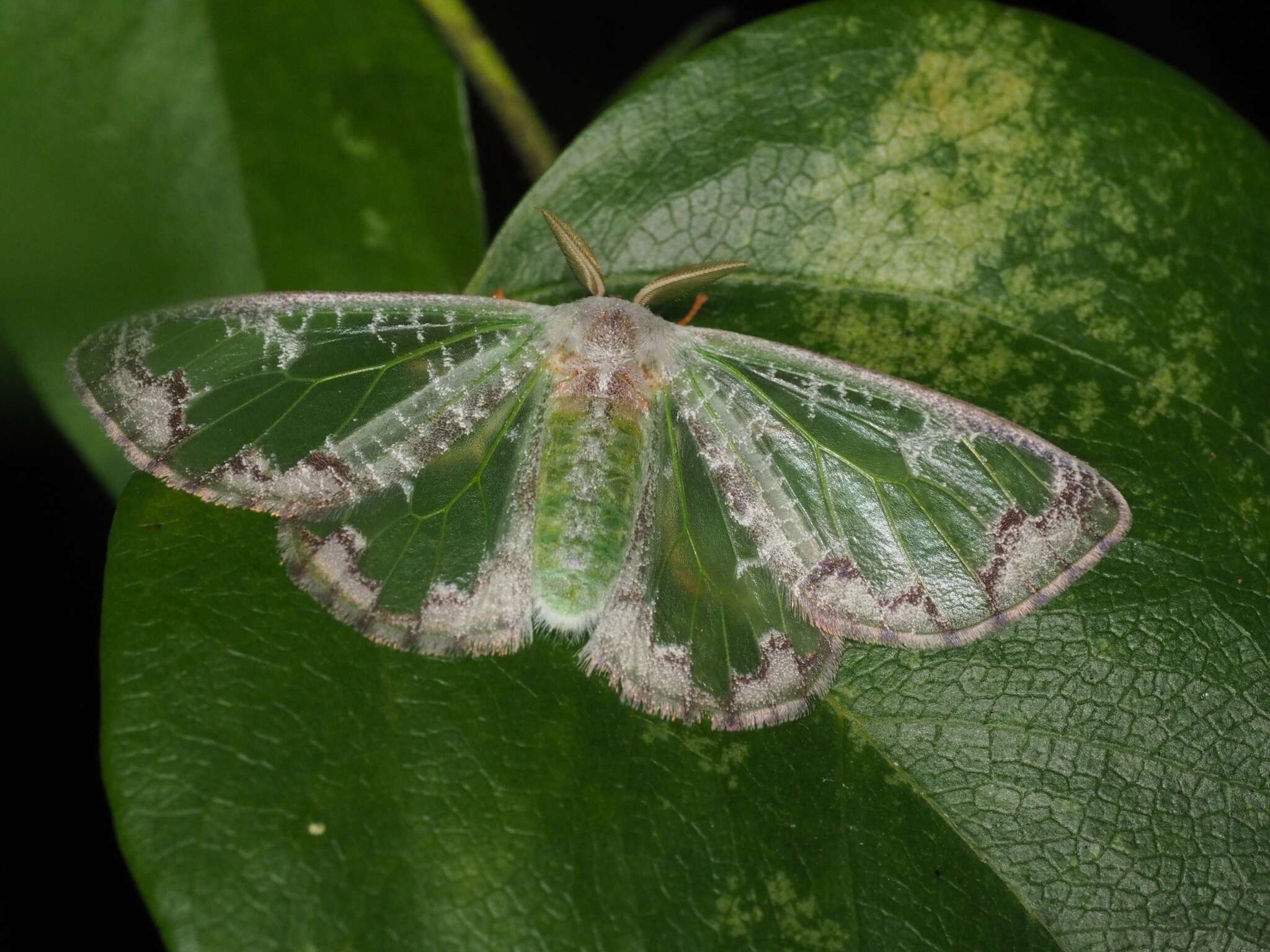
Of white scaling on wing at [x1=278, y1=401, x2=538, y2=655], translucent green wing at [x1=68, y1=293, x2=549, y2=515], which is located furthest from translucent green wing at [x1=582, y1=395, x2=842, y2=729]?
translucent green wing at [x1=68, y1=293, x2=549, y2=515]

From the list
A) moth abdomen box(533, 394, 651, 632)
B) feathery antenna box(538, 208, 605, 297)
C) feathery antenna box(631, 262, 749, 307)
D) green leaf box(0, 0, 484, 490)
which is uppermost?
green leaf box(0, 0, 484, 490)

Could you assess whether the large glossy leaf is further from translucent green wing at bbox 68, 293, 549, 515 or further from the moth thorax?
the moth thorax

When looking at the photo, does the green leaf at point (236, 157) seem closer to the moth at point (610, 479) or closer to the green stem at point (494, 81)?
the green stem at point (494, 81)

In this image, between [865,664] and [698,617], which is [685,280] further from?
[865,664]

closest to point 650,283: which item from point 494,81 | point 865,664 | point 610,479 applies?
point 610,479

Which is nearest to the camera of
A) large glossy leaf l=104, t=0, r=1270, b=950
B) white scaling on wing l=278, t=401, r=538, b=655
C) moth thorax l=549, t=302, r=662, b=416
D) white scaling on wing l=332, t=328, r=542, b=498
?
large glossy leaf l=104, t=0, r=1270, b=950

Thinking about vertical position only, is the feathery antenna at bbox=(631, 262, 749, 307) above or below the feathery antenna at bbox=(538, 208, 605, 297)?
below

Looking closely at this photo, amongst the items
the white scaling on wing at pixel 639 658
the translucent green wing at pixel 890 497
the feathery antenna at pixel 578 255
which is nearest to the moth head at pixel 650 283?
the feathery antenna at pixel 578 255
